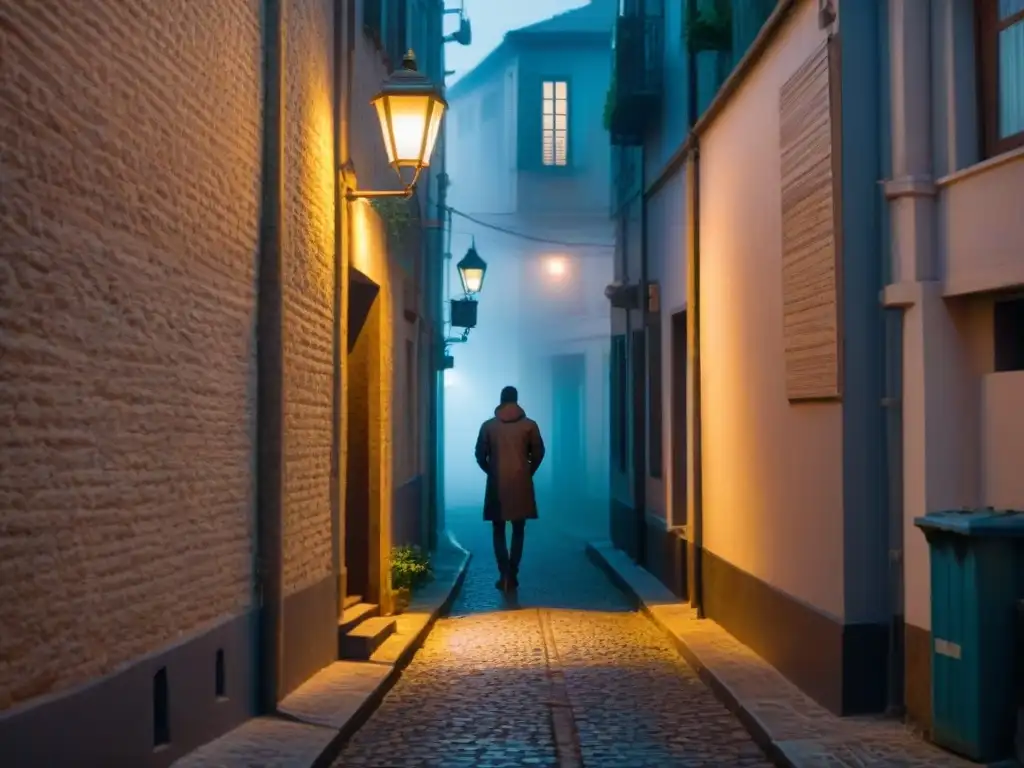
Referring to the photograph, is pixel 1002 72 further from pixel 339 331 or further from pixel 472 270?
pixel 472 270

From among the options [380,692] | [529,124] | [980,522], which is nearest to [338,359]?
[380,692]

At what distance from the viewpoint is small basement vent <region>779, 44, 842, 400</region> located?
7672 millimetres

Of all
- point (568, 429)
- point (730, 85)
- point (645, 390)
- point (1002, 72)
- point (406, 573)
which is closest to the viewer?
point (1002, 72)

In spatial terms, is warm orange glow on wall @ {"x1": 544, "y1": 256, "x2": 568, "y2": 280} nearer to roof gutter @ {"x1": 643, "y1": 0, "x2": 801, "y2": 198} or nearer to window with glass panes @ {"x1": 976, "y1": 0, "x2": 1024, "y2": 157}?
roof gutter @ {"x1": 643, "y1": 0, "x2": 801, "y2": 198}

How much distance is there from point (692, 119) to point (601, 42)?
17.4 metres

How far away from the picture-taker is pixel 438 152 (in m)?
21.4

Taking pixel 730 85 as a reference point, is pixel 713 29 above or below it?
above

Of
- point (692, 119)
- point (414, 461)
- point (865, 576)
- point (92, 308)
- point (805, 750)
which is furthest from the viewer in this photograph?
point (414, 461)

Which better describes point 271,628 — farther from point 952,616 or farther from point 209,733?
point 952,616

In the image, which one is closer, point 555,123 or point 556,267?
point 555,123

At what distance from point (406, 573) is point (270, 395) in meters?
5.27

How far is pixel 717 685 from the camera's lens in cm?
880

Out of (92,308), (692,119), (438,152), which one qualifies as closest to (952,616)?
(92,308)

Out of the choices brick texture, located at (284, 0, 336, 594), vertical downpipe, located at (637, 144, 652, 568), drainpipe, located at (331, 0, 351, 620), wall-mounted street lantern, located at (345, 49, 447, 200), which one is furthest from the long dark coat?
wall-mounted street lantern, located at (345, 49, 447, 200)
